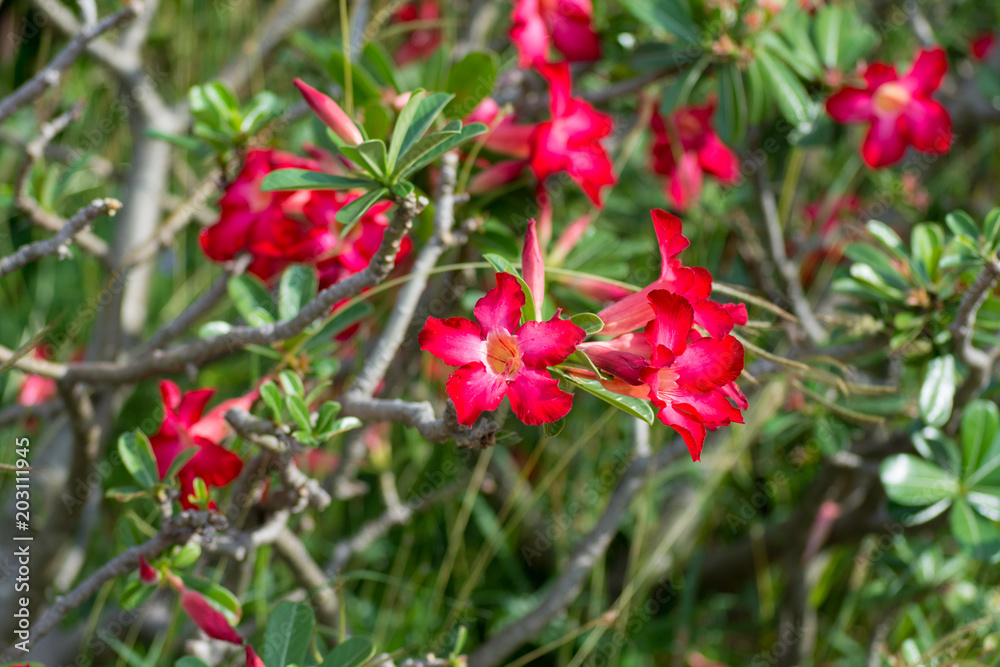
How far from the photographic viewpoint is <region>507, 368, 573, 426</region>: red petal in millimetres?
529

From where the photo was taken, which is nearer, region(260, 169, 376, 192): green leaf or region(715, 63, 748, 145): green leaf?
region(260, 169, 376, 192): green leaf

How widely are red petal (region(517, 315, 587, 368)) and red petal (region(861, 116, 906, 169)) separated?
0.79 m

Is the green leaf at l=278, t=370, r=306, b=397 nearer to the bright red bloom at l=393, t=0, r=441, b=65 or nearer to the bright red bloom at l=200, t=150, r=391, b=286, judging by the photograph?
the bright red bloom at l=200, t=150, r=391, b=286

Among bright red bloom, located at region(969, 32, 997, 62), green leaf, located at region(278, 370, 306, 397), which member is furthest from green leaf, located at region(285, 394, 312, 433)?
bright red bloom, located at region(969, 32, 997, 62)

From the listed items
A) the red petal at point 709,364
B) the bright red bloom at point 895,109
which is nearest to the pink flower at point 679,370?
the red petal at point 709,364

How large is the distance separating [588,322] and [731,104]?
0.63 meters

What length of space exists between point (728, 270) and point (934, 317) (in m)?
0.67

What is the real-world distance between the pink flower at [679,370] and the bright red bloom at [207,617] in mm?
422

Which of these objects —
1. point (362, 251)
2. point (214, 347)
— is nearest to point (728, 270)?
point (362, 251)

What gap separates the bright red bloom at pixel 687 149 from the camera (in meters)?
1.27

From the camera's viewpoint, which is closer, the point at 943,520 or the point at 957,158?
the point at 943,520

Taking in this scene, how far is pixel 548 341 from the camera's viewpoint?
1.74ft

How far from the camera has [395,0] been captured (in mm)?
1250

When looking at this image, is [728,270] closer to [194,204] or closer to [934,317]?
[934,317]
